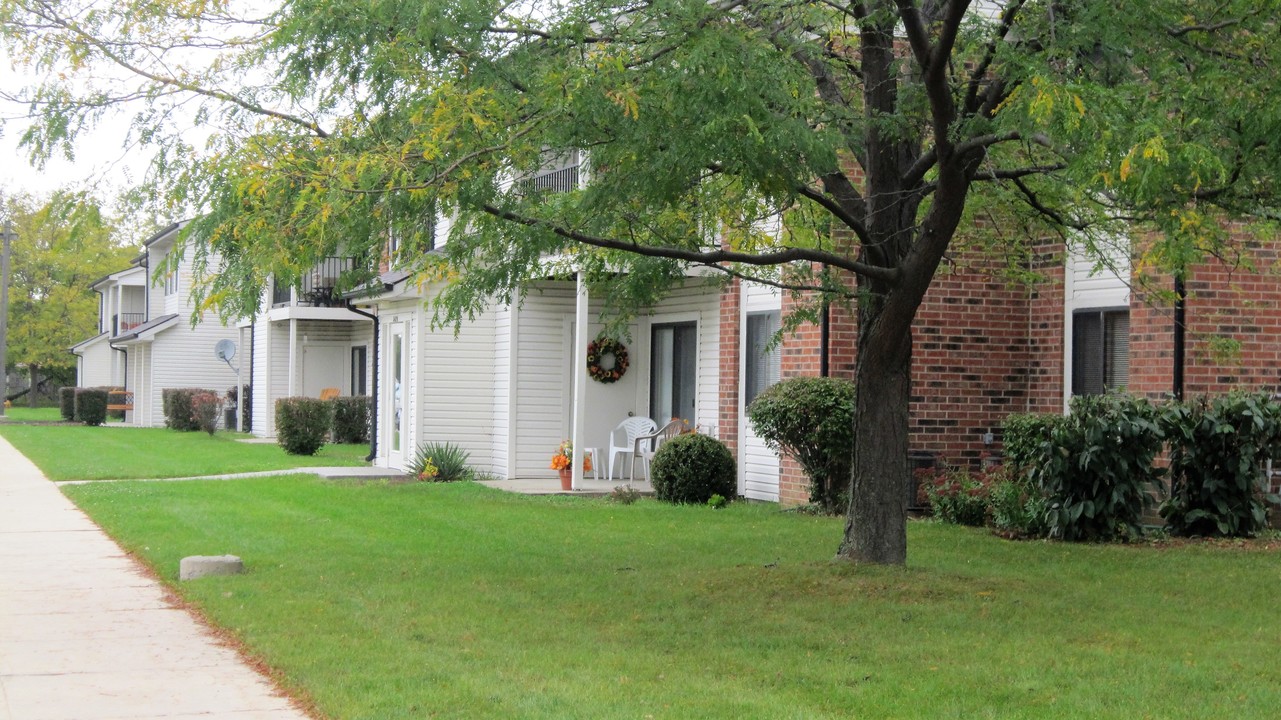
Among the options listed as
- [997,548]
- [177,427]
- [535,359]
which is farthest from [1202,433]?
[177,427]

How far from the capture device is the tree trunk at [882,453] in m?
9.87

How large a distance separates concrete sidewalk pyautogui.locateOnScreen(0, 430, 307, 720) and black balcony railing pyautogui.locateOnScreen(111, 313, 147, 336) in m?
41.1

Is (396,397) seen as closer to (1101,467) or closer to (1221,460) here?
(1101,467)

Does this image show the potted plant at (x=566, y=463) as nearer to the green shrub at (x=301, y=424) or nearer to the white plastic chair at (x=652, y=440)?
Answer: the white plastic chair at (x=652, y=440)

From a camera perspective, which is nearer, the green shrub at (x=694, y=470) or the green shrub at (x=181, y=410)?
the green shrub at (x=694, y=470)

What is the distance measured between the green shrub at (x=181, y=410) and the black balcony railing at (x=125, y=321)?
13631 mm

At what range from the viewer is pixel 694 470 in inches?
622

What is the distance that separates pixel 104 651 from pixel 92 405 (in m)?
35.9

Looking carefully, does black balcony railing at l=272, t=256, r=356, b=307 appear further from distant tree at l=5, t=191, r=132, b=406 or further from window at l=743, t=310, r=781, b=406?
distant tree at l=5, t=191, r=132, b=406

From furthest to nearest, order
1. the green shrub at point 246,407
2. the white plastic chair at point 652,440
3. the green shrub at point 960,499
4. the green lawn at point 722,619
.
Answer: the green shrub at point 246,407, the white plastic chair at point 652,440, the green shrub at point 960,499, the green lawn at point 722,619

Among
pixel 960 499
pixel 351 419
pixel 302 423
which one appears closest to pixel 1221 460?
pixel 960 499

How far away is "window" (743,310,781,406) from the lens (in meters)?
15.9

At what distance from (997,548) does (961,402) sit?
3346 millimetres

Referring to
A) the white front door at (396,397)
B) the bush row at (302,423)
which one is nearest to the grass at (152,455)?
the bush row at (302,423)
